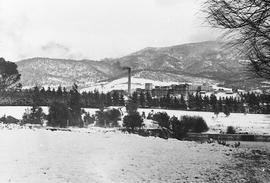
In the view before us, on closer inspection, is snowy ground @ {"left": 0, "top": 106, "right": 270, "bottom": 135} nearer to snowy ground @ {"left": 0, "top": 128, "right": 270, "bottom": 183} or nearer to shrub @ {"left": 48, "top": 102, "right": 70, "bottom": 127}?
shrub @ {"left": 48, "top": 102, "right": 70, "bottom": 127}

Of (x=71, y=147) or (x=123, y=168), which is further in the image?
(x=71, y=147)

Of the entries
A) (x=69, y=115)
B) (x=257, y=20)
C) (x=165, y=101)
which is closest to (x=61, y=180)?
(x=257, y=20)

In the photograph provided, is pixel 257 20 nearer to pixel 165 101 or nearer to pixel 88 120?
pixel 88 120

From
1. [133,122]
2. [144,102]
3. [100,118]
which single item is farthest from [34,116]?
[144,102]

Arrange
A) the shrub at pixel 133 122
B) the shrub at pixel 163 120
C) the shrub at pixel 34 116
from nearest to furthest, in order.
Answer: the shrub at pixel 163 120 < the shrub at pixel 133 122 < the shrub at pixel 34 116

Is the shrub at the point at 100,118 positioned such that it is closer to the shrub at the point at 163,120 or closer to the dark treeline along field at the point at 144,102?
the dark treeline along field at the point at 144,102

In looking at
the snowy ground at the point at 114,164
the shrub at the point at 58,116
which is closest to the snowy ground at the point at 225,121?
the shrub at the point at 58,116
